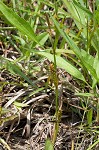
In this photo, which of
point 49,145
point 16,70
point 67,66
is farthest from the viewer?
point 16,70

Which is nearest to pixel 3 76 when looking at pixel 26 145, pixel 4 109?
pixel 4 109

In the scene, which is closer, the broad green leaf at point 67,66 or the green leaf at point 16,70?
the broad green leaf at point 67,66

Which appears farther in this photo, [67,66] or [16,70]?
[16,70]

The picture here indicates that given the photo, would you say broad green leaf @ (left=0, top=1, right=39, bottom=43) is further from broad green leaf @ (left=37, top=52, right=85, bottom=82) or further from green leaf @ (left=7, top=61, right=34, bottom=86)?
green leaf @ (left=7, top=61, right=34, bottom=86)

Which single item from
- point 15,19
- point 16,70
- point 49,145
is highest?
point 15,19

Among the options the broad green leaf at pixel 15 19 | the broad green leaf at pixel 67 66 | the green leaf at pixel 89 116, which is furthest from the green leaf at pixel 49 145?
the broad green leaf at pixel 15 19

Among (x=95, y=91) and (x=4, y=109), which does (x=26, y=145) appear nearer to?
(x=4, y=109)

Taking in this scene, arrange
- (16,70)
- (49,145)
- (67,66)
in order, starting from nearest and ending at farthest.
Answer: (49,145), (67,66), (16,70)

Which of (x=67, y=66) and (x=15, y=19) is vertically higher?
(x=15, y=19)

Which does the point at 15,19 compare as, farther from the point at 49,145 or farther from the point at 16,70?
the point at 49,145

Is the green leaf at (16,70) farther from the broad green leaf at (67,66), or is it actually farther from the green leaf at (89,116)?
the green leaf at (89,116)

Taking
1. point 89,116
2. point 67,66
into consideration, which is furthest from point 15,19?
point 89,116
